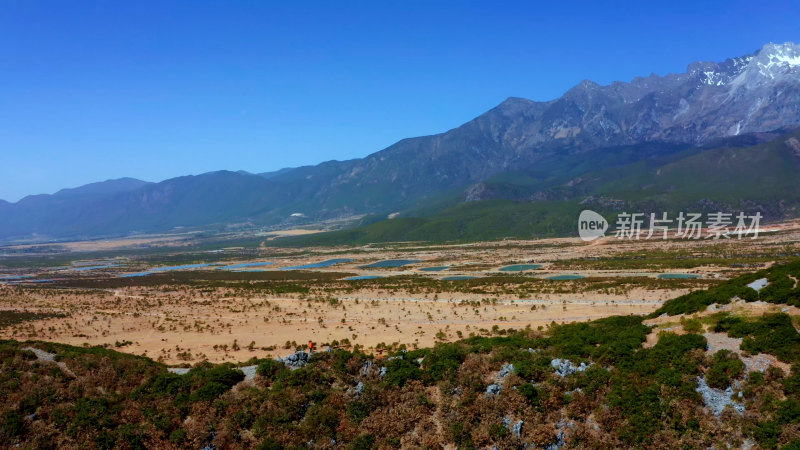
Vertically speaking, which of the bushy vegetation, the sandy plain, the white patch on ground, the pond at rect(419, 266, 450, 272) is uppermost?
the bushy vegetation

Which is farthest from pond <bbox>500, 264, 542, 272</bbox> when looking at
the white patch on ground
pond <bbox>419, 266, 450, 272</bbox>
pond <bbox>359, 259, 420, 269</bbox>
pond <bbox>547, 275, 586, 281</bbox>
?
the white patch on ground

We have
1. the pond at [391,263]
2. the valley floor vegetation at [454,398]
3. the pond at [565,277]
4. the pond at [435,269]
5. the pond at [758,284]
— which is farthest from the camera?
the pond at [391,263]

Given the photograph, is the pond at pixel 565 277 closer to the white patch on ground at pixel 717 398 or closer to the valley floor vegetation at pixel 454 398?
the valley floor vegetation at pixel 454 398

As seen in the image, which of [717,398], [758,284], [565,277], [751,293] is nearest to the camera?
[717,398]

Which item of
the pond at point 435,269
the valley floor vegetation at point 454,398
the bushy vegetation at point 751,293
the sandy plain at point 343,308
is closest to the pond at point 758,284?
the bushy vegetation at point 751,293

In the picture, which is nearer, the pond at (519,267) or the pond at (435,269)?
the pond at (519,267)

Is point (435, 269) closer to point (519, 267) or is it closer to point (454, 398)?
A: point (519, 267)

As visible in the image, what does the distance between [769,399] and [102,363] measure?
1143 inches

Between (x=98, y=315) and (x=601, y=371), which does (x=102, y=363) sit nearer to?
(x=601, y=371)

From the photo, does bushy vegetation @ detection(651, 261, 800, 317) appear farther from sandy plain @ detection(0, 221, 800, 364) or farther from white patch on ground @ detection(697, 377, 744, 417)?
sandy plain @ detection(0, 221, 800, 364)

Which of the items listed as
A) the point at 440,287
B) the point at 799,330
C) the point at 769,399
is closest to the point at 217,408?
the point at 769,399

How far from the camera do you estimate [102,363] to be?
2325cm

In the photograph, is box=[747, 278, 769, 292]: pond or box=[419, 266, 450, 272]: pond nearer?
box=[747, 278, 769, 292]: pond

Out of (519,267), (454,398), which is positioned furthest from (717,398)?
(519,267)
